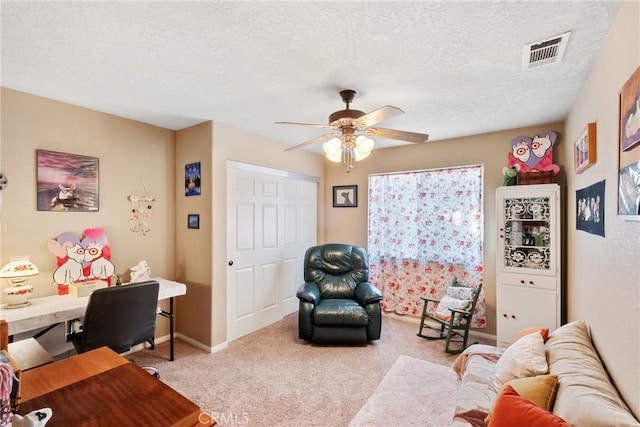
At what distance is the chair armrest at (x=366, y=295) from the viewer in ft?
10.8

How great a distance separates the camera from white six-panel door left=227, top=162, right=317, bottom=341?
134 inches

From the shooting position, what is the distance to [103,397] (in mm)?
1146

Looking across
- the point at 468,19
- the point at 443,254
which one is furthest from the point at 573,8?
the point at 443,254

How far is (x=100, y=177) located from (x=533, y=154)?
447 cm

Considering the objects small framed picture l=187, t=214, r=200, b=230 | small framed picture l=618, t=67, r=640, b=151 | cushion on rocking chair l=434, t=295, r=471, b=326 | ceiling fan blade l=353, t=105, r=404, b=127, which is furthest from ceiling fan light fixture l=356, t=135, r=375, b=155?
cushion on rocking chair l=434, t=295, r=471, b=326

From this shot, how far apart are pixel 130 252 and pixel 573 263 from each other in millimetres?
4240

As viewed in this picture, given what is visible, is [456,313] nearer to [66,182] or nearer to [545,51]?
[545,51]

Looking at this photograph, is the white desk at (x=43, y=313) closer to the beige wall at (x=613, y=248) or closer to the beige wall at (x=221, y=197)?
the beige wall at (x=221, y=197)

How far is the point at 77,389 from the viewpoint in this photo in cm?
119

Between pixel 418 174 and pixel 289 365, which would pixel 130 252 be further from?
pixel 418 174

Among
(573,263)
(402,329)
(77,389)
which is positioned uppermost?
(573,263)

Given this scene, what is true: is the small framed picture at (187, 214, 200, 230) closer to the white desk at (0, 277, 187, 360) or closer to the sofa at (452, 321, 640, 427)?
the white desk at (0, 277, 187, 360)

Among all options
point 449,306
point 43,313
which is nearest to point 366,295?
point 449,306

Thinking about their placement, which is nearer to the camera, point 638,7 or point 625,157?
point 638,7
